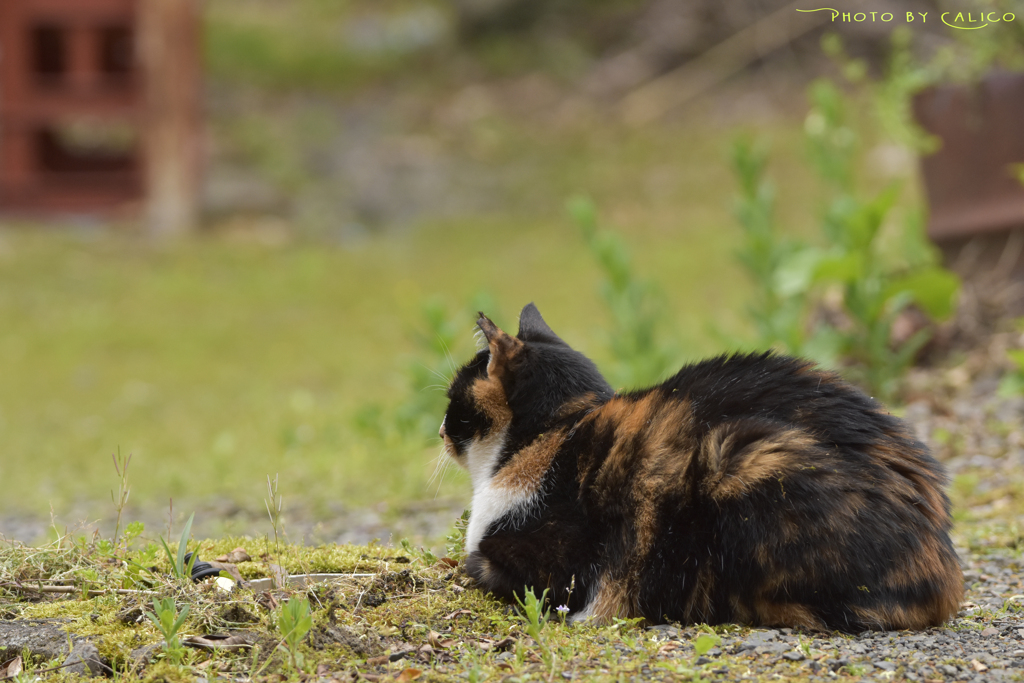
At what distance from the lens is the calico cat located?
7.70 feet

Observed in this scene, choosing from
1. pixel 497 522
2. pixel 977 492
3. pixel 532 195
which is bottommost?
pixel 977 492

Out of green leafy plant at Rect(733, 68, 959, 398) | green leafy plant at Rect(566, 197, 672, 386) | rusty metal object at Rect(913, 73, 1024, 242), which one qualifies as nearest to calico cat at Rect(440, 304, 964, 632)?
green leafy plant at Rect(733, 68, 959, 398)

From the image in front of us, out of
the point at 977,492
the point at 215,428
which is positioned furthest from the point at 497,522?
the point at 215,428

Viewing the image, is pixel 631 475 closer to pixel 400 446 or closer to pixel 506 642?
pixel 506 642

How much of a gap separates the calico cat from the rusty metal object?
3.32 m

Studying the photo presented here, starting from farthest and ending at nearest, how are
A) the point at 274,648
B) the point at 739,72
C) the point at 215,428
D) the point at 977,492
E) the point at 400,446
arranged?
the point at 739,72, the point at 215,428, the point at 400,446, the point at 977,492, the point at 274,648

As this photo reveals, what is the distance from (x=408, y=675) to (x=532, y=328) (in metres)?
1.09

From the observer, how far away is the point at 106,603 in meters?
2.45

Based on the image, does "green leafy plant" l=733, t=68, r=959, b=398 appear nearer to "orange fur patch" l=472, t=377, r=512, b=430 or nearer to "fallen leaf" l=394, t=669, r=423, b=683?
"orange fur patch" l=472, t=377, r=512, b=430

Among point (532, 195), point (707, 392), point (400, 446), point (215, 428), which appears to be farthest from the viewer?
point (532, 195)

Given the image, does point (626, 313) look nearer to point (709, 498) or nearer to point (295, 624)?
point (709, 498)

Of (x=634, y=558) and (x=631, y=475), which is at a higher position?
(x=631, y=475)

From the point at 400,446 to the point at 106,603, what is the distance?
10.7 feet

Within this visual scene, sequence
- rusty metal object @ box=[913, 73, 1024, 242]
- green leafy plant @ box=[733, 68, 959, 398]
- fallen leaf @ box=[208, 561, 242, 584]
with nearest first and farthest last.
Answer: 1. fallen leaf @ box=[208, 561, 242, 584]
2. green leafy plant @ box=[733, 68, 959, 398]
3. rusty metal object @ box=[913, 73, 1024, 242]
